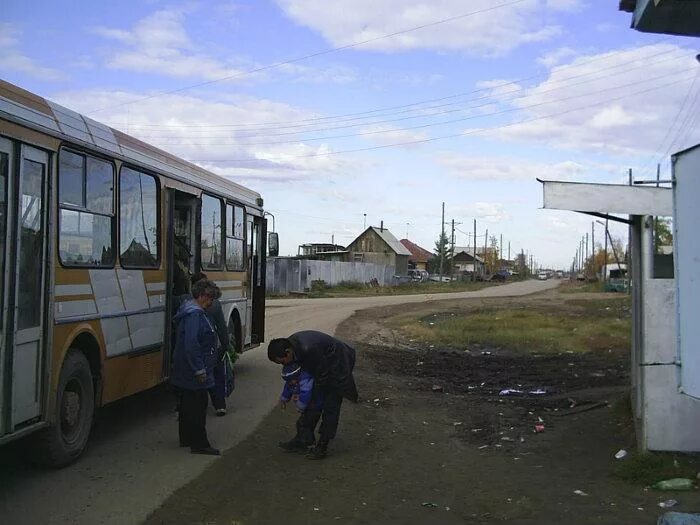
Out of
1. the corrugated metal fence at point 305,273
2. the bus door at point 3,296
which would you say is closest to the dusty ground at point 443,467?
the bus door at point 3,296

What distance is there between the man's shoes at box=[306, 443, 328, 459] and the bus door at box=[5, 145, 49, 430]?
2.55 metres

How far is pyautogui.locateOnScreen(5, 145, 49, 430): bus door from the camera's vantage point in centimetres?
550

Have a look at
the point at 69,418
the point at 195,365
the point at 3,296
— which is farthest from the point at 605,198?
the point at 69,418

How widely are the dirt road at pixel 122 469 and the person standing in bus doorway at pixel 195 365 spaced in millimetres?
223

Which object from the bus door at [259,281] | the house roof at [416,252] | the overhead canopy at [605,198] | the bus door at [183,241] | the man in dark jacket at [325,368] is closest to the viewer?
the overhead canopy at [605,198]

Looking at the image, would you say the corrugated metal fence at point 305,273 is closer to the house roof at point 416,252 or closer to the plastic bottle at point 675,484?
the plastic bottle at point 675,484

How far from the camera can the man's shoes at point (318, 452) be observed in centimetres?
708

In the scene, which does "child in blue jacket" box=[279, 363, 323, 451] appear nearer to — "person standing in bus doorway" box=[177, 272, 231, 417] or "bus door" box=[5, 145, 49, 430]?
"person standing in bus doorway" box=[177, 272, 231, 417]

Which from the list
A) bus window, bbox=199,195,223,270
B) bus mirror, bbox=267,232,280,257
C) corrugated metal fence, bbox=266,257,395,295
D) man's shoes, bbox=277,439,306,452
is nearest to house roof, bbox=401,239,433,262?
corrugated metal fence, bbox=266,257,395,295

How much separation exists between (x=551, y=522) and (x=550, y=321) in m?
20.1

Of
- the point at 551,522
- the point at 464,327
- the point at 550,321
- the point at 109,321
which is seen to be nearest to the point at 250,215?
the point at 109,321

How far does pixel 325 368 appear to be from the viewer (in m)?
7.04

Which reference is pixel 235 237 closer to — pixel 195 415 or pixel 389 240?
pixel 195 415

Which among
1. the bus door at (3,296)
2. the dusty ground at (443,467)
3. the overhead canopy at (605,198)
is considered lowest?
the dusty ground at (443,467)
